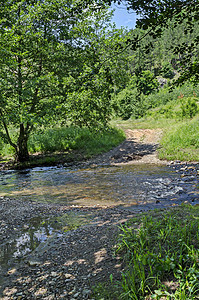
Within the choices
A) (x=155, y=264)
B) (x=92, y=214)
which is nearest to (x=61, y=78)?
(x=92, y=214)

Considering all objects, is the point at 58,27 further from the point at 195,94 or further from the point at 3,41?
the point at 195,94


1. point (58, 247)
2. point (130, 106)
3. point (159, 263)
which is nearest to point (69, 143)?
point (58, 247)

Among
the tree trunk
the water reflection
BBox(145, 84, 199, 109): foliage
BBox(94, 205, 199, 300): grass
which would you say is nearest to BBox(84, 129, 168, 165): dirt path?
the tree trunk

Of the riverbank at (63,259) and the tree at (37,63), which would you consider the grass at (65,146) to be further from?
the riverbank at (63,259)

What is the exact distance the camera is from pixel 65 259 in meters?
3.95

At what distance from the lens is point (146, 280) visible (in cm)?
301

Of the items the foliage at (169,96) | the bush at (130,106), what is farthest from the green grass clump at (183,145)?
the foliage at (169,96)

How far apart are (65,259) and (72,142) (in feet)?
39.4

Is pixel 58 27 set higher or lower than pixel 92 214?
higher

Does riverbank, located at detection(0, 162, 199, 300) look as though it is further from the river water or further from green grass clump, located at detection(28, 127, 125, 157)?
green grass clump, located at detection(28, 127, 125, 157)

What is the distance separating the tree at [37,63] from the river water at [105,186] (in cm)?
294

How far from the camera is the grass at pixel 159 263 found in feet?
9.07

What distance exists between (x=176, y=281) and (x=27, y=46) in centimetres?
1285

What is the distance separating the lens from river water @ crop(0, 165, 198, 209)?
694 centimetres
